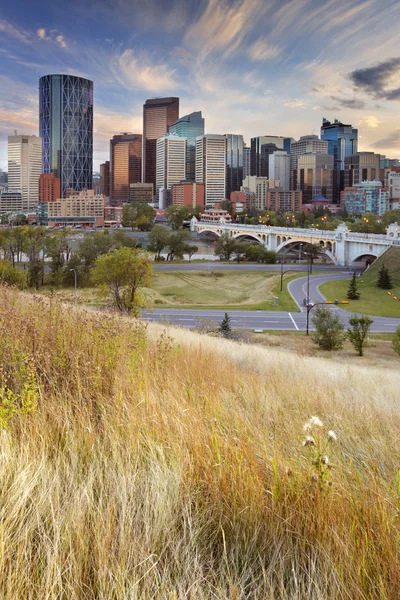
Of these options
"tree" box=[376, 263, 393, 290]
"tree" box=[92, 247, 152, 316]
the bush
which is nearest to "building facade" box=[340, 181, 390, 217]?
"tree" box=[376, 263, 393, 290]

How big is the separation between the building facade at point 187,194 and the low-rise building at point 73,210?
43.1 meters

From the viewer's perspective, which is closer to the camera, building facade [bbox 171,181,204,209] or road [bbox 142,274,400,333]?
road [bbox 142,274,400,333]

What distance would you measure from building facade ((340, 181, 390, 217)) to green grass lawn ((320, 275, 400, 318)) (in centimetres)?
12486

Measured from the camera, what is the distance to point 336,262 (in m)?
64.4

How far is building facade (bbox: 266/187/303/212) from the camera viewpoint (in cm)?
18988

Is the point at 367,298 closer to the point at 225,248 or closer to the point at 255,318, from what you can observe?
the point at 255,318

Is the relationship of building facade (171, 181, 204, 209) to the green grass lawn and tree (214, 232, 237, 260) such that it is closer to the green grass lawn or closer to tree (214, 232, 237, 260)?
tree (214, 232, 237, 260)

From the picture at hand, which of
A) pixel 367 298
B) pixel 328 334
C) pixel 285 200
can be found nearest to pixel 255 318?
pixel 328 334

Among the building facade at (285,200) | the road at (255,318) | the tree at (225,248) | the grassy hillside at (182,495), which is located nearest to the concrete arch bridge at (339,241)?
the tree at (225,248)

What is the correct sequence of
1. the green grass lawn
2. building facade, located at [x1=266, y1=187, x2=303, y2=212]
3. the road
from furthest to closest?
building facade, located at [x1=266, y1=187, x2=303, y2=212]
the green grass lawn
the road

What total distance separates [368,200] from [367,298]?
141 m

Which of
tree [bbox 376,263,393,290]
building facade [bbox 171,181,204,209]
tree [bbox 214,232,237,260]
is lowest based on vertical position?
tree [bbox 376,263,393,290]

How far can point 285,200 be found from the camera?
19225cm

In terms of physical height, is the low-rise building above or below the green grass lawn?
above
